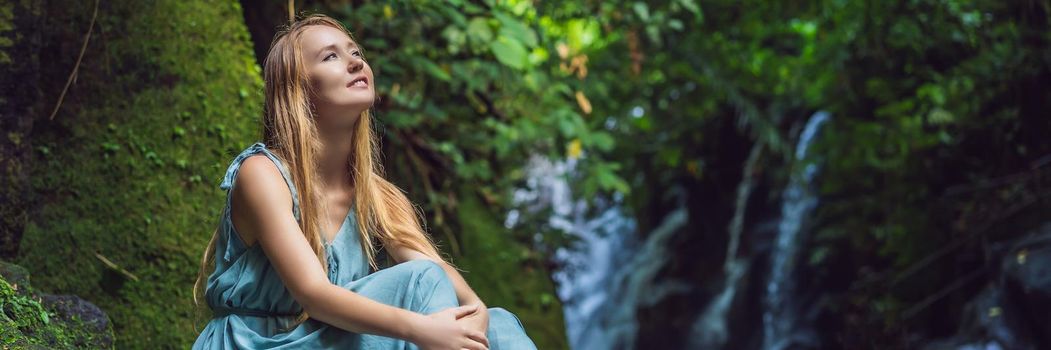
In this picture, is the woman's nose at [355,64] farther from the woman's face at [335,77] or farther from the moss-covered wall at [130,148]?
the moss-covered wall at [130,148]

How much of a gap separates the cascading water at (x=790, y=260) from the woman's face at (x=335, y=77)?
6808 millimetres

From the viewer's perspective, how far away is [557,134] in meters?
5.24

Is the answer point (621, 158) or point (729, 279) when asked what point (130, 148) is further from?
point (729, 279)

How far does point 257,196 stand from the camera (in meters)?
2.02

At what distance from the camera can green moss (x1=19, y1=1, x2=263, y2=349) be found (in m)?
2.73

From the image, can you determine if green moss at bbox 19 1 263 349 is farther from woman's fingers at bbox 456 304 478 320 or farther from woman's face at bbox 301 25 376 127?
woman's fingers at bbox 456 304 478 320

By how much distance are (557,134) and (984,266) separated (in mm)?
3085

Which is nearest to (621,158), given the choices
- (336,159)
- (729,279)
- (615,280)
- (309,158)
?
(729,279)

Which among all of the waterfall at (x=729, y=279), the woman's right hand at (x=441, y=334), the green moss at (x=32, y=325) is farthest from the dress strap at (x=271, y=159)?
the waterfall at (x=729, y=279)

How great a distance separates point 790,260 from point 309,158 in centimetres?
729

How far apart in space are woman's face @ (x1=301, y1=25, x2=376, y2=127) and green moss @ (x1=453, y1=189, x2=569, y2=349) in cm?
253

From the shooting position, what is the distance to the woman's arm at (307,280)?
6.25 ft

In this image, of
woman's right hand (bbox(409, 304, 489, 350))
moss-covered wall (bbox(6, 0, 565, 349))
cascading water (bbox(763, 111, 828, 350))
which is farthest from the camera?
cascading water (bbox(763, 111, 828, 350))

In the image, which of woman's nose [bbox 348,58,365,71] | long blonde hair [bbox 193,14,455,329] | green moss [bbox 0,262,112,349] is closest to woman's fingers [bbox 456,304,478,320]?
long blonde hair [bbox 193,14,455,329]
